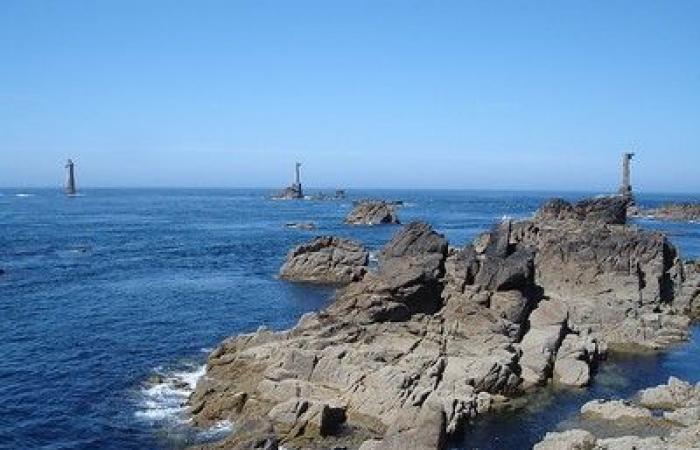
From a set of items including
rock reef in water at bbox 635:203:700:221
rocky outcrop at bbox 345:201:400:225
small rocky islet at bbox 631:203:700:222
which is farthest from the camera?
rock reef in water at bbox 635:203:700:221

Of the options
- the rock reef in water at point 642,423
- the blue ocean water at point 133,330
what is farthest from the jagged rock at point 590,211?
the rock reef in water at point 642,423

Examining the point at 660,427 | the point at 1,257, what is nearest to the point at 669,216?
the point at 1,257

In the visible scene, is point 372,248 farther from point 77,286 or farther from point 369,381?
point 369,381

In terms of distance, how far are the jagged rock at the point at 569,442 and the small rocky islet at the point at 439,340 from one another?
4.57 metres

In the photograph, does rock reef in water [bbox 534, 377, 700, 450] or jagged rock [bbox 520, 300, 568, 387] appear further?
jagged rock [bbox 520, 300, 568, 387]

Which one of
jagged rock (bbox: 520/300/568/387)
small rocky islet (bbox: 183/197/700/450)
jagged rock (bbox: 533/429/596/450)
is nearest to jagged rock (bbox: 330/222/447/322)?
small rocky islet (bbox: 183/197/700/450)

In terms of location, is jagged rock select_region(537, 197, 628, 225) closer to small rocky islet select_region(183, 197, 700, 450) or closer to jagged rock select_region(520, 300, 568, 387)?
small rocky islet select_region(183, 197, 700, 450)

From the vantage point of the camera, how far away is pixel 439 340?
48094 mm

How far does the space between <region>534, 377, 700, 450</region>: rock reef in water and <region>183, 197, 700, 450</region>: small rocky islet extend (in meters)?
4.91

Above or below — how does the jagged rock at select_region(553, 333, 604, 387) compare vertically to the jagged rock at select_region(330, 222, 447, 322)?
below

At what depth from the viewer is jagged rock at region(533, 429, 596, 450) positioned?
108 feet

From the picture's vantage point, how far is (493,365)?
43.2 meters

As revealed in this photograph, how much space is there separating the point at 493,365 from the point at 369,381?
7.62 meters

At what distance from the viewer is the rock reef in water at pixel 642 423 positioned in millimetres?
32562
